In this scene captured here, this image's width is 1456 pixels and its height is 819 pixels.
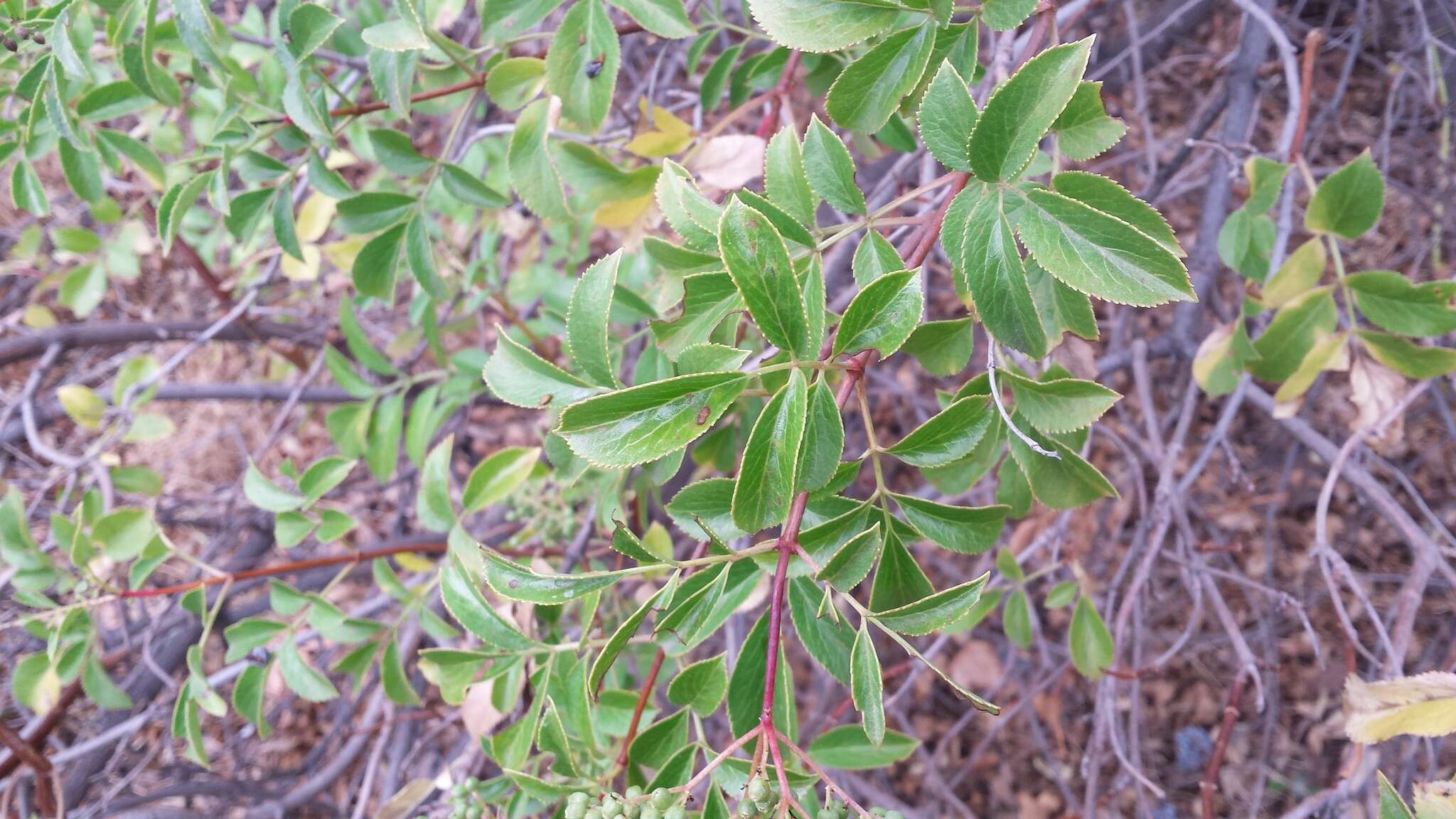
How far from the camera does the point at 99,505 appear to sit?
1595 millimetres

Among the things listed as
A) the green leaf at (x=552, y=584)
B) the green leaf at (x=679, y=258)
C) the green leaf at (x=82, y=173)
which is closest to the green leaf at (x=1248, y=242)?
the green leaf at (x=679, y=258)

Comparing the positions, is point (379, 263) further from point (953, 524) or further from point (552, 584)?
point (953, 524)

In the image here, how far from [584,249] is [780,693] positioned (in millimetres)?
1281

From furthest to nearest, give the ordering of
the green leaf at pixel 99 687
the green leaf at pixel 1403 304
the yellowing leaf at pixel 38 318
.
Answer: the yellowing leaf at pixel 38 318, the green leaf at pixel 99 687, the green leaf at pixel 1403 304

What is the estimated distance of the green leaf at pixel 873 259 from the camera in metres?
0.78

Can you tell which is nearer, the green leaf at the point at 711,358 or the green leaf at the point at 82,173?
the green leaf at the point at 711,358

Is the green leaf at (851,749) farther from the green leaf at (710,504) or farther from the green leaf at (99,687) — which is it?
the green leaf at (99,687)

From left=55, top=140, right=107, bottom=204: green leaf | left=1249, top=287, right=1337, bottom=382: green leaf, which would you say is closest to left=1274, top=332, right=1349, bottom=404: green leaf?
left=1249, top=287, right=1337, bottom=382: green leaf

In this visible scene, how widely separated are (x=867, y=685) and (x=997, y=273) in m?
0.35

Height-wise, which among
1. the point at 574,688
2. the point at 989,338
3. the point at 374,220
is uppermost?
the point at 989,338

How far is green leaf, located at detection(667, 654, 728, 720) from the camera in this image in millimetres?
879

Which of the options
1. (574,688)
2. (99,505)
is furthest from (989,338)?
(99,505)

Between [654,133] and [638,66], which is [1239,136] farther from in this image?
[638,66]

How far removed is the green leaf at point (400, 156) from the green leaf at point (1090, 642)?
4.10 ft
